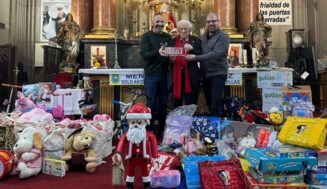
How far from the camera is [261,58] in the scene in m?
5.83

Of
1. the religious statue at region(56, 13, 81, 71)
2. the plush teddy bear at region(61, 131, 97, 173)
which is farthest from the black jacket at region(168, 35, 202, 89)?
the religious statue at region(56, 13, 81, 71)

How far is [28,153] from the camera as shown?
2580 millimetres

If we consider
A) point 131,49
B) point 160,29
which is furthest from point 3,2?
point 160,29

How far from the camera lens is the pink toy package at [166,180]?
223 cm

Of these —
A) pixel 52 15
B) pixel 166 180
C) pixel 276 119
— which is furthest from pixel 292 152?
pixel 52 15

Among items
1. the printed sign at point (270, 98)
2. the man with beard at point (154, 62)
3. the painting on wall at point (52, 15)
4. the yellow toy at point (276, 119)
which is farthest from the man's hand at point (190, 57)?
the painting on wall at point (52, 15)

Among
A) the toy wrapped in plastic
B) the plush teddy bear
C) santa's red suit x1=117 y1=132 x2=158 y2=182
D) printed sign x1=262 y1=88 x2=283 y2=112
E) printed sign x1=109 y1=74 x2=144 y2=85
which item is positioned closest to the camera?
santa's red suit x1=117 y1=132 x2=158 y2=182

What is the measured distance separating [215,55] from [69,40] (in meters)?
3.58

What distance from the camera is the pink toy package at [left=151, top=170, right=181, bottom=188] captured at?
2229mm

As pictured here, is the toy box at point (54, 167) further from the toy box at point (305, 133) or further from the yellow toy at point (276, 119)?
the yellow toy at point (276, 119)

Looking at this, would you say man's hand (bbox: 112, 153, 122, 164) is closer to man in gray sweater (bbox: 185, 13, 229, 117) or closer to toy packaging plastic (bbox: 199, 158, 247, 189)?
toy packaging plastic (bbox: 199, 158, 247, 189)

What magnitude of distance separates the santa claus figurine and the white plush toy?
905 millimetres

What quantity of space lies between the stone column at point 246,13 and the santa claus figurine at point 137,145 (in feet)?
17.4

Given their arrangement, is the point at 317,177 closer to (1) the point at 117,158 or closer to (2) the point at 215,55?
(1) the point at 117,158
